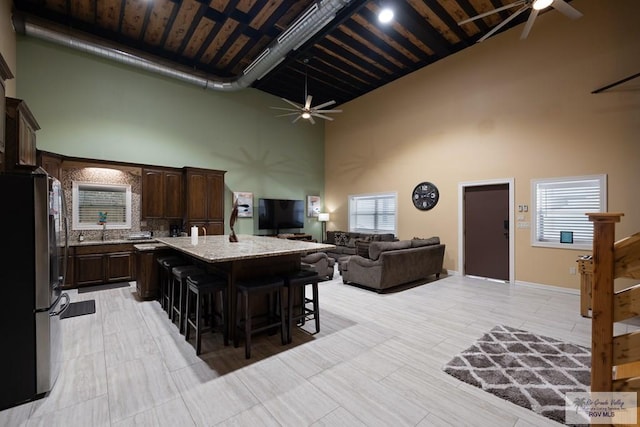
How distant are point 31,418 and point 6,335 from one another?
0.62m

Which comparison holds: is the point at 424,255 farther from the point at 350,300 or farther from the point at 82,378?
the point at 82,378

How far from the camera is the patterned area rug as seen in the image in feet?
6.59

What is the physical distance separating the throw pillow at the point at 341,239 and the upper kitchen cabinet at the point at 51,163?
6.44m

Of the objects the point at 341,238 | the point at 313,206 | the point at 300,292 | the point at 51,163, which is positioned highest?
the point at 51,163

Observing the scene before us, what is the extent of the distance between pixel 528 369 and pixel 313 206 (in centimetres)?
→ 743

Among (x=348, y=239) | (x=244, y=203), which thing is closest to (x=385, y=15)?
(x=348, y=239)

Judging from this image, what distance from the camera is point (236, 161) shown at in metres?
7.53

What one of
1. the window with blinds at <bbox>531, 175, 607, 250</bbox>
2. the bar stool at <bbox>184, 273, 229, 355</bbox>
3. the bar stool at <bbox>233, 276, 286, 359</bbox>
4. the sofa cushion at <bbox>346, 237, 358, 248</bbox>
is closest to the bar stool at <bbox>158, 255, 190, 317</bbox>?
the bar stool at <bbox>184, 273, 229, 355</bbox>

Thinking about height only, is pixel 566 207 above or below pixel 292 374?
above

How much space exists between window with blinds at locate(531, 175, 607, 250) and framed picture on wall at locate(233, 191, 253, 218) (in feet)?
21.9

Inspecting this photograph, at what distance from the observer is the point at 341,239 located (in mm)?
8094

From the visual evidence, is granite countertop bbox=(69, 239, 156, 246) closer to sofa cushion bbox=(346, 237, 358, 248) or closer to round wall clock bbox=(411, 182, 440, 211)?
sofa cushion bbox=(346, 237, 358, 248)

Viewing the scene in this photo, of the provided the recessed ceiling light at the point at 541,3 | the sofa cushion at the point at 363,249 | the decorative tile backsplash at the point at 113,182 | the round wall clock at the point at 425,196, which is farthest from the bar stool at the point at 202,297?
the round wall clock at the point at 425,196

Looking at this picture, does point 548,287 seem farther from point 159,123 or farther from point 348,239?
point 159,123
